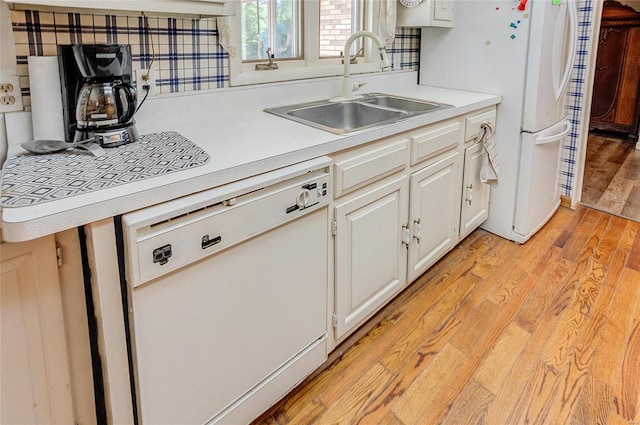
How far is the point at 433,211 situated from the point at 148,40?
1425 millimetres

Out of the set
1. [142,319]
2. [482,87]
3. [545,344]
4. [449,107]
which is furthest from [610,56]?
[142,319]

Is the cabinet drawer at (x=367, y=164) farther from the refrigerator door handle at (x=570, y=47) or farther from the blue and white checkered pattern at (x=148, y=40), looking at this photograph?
the refrigerator door handle at (x=570, y=47)

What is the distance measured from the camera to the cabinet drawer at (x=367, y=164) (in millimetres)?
1556

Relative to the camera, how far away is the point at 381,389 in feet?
5.42

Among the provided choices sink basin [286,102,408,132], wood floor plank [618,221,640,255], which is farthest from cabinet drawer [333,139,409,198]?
wood floor plank [618,221,640,255]

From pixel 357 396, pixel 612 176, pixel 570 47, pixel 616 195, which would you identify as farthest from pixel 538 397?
pixel 612 176

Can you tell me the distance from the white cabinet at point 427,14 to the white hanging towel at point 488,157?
0.65 metres

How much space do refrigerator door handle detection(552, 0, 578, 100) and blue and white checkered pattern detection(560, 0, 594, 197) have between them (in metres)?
0.47

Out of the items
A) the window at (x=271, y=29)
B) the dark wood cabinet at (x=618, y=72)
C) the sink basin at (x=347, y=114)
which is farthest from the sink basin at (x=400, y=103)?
the dark wood cabinet at (x=618, y=72)

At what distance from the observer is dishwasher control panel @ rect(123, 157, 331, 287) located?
1.01 m

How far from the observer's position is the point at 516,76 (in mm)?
2516

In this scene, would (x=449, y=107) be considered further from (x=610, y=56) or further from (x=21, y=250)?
(x=610, y=56)

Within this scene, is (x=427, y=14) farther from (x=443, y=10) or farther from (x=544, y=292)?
(x=544, y=292)

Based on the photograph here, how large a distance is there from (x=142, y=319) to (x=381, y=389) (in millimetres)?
949
